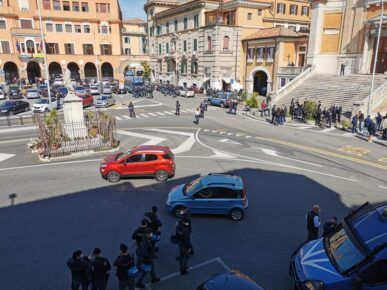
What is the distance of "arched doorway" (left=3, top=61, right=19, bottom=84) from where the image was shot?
6361 cm

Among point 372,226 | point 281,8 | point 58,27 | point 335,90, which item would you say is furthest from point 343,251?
point 58,27

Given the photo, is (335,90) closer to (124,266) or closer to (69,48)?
(124,266)

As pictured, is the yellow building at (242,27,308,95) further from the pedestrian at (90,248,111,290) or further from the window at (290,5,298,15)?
the pedestrian at (90,248,111,290)

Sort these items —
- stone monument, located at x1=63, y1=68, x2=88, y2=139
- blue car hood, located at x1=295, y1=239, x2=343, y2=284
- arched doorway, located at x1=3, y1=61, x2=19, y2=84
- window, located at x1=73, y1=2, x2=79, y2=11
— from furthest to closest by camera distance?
window, located at x1=73, y1=2, x2=79, y2=11 < arched doorway, located at x1=3, y1=61, x2=19, y2=84 < stone monument, located at x1=63, y1=68, x2=88, y2=139 < blue car hood, located at x1=295, y1=239, x2=343, y2=284

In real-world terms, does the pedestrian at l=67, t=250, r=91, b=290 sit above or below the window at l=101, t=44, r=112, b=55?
below

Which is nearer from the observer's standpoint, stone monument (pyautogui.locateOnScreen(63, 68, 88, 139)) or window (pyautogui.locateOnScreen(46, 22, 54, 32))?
stone monument (pyautogui.locateOnScreen(63, 68, 88, 139))

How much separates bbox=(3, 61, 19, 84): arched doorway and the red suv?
5876 centimetres

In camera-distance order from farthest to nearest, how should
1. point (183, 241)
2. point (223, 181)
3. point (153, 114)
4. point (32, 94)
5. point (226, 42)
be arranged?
point (226, 42) < point (32, 94) < point (153, 114) < point (223, 181) < point (183, 241)

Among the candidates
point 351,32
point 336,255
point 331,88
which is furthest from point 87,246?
point 351,32

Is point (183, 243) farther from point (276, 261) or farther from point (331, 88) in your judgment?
point (331, 88)

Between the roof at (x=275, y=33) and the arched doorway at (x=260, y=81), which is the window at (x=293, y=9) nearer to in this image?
the roof at (x=275, y=33)

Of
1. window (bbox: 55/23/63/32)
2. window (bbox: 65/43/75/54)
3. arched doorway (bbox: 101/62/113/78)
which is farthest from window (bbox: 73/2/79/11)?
arched doorway (bbox: 101/62/113/78)

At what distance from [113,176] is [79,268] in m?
7.88

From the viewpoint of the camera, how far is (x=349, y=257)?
22.6 ft
